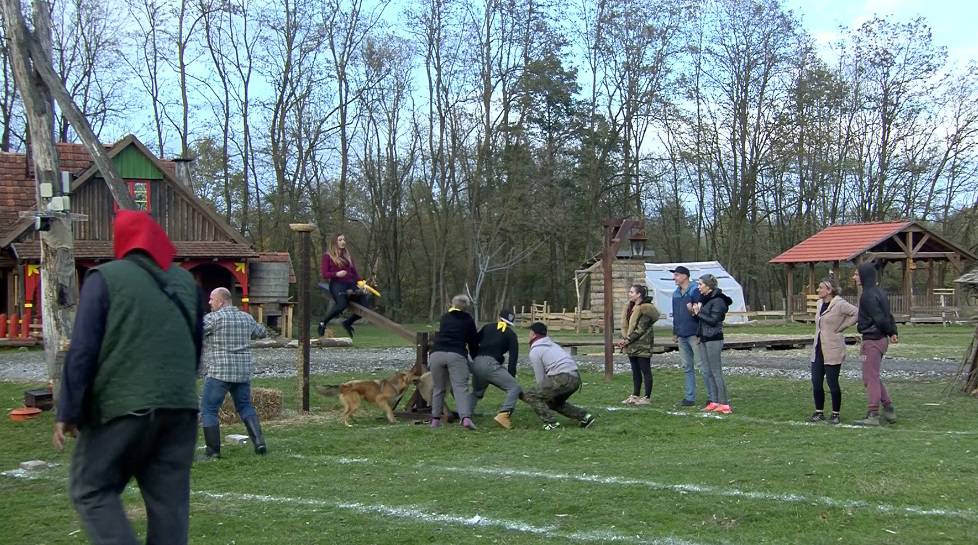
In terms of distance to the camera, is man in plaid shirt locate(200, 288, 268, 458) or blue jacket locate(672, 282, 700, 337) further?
blue jacket locate(672, 282, 700, 337)

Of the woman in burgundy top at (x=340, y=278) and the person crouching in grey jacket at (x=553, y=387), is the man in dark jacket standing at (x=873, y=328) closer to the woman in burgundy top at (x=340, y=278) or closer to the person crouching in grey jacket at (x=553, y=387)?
the person crouching in grey jacket at (x=553, y=387)

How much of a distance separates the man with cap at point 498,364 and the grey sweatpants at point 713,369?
2.46 m

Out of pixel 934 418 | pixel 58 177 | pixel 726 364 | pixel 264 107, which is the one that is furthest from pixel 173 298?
pixel 264 107

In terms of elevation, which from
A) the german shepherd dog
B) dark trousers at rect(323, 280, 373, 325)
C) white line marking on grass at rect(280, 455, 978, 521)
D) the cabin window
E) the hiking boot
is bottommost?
white line marking on grass at rect(280, 455, 978, 521)

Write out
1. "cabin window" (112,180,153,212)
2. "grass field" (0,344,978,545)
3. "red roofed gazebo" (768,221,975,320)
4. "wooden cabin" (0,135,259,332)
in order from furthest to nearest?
"red roofed gazebo" (768,221,975,320)
"cabin window" (112,180,153,212)
"wooden cabin" (0,135,259,332)
"grass field" (0,344,978,545)

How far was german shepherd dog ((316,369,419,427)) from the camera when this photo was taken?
39.5 feet

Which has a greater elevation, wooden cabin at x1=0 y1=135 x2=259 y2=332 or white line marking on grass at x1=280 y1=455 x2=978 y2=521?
wooden cabin at x1=0 y1=135 x2=259 y2=332

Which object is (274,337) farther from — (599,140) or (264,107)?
(599,140)

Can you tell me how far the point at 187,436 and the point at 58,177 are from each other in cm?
919

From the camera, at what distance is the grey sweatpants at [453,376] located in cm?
1160

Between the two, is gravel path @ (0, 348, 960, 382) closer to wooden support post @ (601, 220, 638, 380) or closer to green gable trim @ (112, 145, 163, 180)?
wooden support post @ (601, 220, 638, 380)

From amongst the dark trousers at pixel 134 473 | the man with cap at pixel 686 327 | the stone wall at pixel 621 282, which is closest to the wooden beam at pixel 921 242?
the stone wall at pixel 621 282

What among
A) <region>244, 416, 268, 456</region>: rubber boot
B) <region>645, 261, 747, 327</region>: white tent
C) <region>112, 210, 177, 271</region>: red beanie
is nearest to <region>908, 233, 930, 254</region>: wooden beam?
<region>645, 261, 747, 327</region>: white tent

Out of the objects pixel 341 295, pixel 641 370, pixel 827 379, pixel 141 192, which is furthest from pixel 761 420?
pixel 141 192
